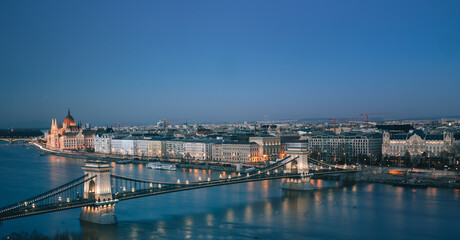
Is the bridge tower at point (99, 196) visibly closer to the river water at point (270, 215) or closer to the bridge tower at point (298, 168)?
the river water at point (270, 215)

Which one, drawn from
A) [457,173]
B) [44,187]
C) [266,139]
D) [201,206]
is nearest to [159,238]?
[201,206]

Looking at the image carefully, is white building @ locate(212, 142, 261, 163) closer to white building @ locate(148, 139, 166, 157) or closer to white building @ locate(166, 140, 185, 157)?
white building @ locate(166, 140, 185, 157)

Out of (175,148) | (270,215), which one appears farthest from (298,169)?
(175,148)

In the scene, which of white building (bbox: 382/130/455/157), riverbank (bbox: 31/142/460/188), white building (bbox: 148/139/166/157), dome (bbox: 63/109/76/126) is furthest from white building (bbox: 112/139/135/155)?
riverbank (bbox: 31/142/460/188)

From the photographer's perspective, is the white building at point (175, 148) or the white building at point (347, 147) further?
the white building at point (175, 148)

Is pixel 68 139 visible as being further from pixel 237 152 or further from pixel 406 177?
pixel 406 177

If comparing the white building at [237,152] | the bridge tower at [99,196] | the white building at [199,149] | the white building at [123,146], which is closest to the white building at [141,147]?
the white building at [123,146]

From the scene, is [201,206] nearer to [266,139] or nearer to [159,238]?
[159,238]
